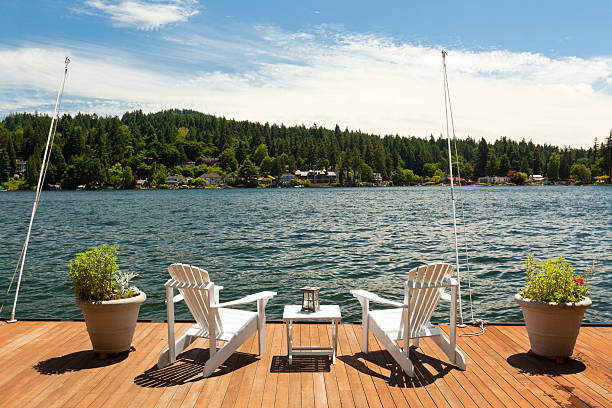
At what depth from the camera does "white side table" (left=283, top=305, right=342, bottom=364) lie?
440cm

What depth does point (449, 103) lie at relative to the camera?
6086mm

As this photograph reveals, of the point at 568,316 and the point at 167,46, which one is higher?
the point at 167,46

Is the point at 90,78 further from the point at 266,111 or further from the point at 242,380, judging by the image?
the point at 266,111

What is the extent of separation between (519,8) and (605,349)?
920cm

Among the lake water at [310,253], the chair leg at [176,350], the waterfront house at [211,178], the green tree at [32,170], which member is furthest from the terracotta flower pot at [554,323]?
the waterfront house at [211,178]

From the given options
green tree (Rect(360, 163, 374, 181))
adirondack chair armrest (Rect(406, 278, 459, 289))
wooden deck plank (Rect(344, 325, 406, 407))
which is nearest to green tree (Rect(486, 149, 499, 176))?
green tree (Rect(360, 163, 374, 181))

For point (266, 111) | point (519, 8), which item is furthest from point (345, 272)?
point (266, 111)

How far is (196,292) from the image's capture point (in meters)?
4.24

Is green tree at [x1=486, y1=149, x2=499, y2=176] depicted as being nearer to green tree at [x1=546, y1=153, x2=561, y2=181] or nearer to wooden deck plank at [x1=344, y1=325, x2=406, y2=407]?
green tree at [x1=546, y1=153, x2=561, y2=181]

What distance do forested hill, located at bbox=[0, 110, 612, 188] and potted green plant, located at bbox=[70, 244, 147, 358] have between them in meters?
103

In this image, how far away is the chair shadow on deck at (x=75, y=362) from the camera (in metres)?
4.37

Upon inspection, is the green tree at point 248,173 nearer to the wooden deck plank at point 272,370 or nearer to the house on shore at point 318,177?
the house on shore at point 318,177

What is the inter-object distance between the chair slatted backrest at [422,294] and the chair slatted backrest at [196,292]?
5.78 feet

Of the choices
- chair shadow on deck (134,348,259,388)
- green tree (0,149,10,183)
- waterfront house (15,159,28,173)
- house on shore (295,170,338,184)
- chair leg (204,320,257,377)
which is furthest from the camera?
house on shore (295,170,338,184)
